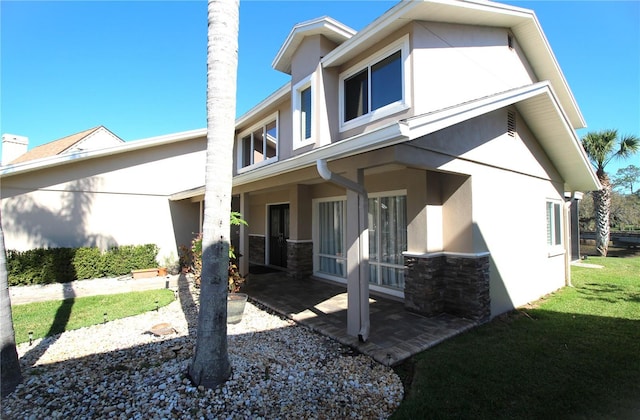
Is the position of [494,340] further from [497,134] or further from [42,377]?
[42,377]

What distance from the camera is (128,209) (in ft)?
37.6

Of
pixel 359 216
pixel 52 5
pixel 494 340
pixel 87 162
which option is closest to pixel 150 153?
pixel 87 162

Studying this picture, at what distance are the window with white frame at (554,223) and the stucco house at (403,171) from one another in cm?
7

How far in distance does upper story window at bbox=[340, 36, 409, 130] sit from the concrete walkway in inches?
305

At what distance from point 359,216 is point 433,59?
3.55 m

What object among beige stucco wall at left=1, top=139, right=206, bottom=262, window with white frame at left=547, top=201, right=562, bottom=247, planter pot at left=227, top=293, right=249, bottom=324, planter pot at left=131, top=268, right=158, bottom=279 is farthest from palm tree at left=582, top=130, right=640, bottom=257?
planter pot at left=131, top=268, right=158, bottom=279

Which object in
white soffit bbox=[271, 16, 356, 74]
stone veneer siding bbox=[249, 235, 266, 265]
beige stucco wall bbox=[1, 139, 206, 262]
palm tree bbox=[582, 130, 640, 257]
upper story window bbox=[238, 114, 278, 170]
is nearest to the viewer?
white soffit bbox=[271, 16, 356, 74]

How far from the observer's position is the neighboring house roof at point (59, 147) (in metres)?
16.9

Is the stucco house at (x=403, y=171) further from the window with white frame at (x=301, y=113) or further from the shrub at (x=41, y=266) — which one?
the shrub at (x=41, y=266)

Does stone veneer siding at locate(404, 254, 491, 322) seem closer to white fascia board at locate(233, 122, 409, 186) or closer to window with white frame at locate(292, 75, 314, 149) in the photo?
white fascia board at locate(233, 122, 409, 186)

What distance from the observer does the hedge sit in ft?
29.4

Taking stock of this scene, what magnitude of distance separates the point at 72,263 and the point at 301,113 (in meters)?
8.70

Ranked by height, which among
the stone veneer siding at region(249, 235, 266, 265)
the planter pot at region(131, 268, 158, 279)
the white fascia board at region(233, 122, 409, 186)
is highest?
the white fascia board at region(233, 122, 409, 186)

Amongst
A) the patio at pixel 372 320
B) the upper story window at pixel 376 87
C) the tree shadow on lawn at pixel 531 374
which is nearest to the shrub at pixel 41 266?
the patio at pixel 372 320
